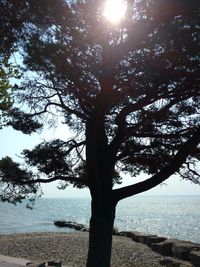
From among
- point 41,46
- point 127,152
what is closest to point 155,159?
point 127,152

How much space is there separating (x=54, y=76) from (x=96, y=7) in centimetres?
210

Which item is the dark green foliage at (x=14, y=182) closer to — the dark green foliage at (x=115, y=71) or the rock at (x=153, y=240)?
the dark green foliage at (x=115, y=71)

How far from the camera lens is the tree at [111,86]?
7.61 m

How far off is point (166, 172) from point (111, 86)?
1908 mm

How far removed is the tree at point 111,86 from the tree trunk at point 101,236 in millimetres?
19

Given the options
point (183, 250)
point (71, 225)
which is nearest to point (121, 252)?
point (183, 250)

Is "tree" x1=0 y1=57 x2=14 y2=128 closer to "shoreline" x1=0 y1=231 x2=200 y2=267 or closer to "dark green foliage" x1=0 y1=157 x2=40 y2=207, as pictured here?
"dark green foliage" x1=0 y1=157 x2=40 y2=207

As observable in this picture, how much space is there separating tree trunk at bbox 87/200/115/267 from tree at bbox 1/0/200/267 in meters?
0.02

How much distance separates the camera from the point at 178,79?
8.54 metres

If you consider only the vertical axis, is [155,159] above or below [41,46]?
below

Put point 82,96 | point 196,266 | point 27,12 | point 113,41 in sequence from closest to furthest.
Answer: point 27,12 → point 113,41 → point 82,96 → point 196,266

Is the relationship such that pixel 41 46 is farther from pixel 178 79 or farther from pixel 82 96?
pixel 178 79

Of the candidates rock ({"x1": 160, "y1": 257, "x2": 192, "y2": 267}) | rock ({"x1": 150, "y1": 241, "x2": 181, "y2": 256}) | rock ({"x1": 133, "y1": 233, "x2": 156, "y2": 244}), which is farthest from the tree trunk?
rock ({"x1": 133, "y1": 233, "x2": 156, "y2": 244})

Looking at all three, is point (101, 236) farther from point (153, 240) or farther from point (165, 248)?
point (153, 240)
